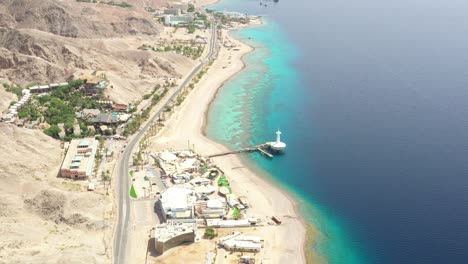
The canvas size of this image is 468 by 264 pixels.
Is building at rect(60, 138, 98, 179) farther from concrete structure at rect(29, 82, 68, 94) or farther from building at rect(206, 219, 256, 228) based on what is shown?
concrete structure at rect(29, 82, 68, 94)

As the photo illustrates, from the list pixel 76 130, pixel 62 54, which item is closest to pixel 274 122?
pixel 76 130

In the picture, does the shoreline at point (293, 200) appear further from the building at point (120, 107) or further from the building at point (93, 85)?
the building at point (93, 85)

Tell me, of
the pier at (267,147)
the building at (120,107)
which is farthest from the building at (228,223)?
the building at (120,107)

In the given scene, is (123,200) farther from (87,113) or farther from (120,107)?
(120,107)

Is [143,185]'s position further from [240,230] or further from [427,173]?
[427,173]

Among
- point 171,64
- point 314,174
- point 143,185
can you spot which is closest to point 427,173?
point 314,174

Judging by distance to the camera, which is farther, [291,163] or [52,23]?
[52,23]

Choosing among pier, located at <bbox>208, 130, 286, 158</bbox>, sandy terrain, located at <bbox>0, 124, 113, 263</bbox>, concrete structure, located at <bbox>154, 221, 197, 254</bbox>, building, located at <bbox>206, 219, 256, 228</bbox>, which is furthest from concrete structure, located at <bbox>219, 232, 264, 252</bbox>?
pier, located at <bbox>208, 130, 286, 158</bbox>
